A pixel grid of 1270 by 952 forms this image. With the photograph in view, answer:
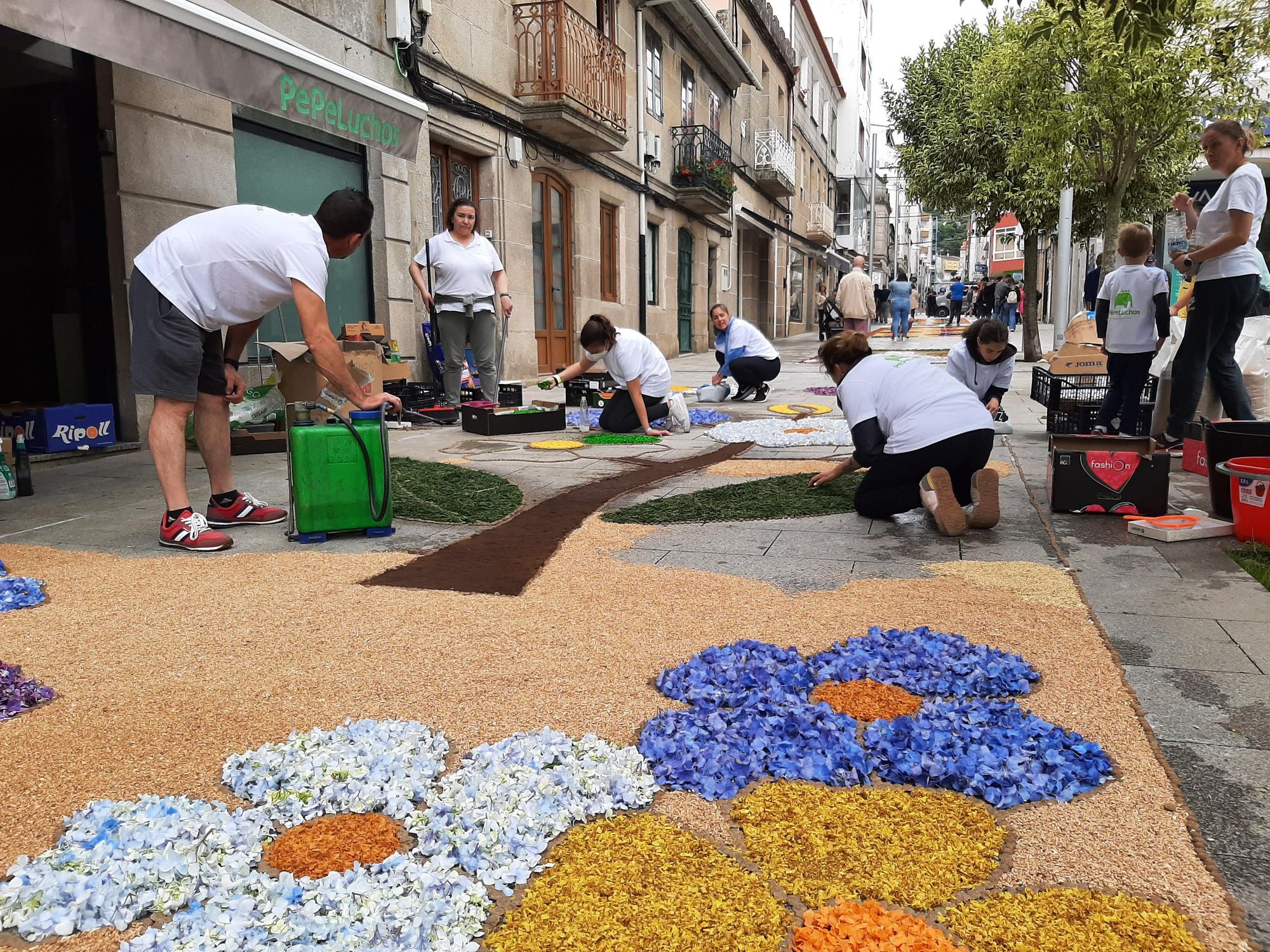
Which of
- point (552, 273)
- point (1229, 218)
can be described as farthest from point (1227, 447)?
point (552, 273)

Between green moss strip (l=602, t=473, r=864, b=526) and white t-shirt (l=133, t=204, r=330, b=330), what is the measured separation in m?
1.82

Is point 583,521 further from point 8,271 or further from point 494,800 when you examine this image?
point 8,271

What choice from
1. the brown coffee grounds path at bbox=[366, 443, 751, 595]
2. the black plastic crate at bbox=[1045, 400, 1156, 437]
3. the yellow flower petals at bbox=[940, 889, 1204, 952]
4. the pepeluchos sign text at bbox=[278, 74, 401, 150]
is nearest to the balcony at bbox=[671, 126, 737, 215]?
the pepeluchos sign text at bbox=[278, 74, 401, 150]

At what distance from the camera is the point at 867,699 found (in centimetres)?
240

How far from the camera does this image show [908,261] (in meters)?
86.5

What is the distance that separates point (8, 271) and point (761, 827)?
7.31 meters

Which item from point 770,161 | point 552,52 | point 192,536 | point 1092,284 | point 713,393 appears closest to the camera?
point 192,536

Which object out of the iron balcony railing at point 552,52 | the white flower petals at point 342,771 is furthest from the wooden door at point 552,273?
the white flower petals at point 342,771

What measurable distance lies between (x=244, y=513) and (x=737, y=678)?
292cm

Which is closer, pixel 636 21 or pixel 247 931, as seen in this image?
pixel 247 931

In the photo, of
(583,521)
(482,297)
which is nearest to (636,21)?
(482,297)

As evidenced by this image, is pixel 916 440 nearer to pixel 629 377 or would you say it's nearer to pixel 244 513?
pixel 244 513

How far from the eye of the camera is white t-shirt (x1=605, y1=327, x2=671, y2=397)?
7246 mm

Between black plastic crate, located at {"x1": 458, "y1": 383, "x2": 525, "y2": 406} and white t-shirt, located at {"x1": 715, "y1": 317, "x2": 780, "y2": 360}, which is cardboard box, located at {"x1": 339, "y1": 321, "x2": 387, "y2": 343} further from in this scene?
white t-shirt, located at {"x1": 715, "y1": 317, "x2": 780, "y2": 360}
